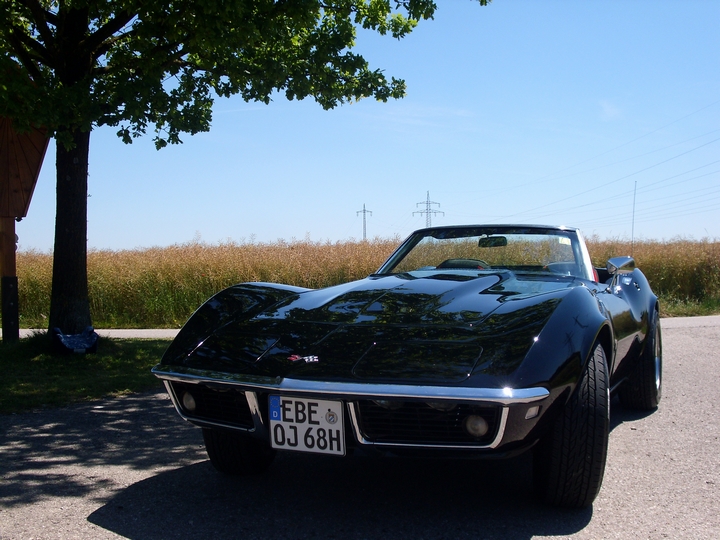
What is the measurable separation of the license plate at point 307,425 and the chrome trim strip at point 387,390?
53mm

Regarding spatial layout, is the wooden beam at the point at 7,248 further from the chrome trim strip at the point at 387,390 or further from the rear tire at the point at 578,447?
the rear tire at the point at 578,447

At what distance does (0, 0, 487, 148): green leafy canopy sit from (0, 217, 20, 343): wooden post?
77.1 inches

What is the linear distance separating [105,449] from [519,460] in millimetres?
2408

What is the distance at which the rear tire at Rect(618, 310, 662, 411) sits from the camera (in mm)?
4746

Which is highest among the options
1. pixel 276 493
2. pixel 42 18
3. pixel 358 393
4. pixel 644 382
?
pixel 42 18

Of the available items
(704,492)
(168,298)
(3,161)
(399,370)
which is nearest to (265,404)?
(399,370)

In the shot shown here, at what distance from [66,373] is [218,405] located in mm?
4363

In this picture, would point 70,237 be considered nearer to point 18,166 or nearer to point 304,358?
point 18,166

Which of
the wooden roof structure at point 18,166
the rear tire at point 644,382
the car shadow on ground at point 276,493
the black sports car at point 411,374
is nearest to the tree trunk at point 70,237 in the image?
the wooden roof structure at point 18,166

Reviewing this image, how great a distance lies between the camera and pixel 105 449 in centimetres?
409

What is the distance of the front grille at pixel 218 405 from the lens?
2.93 metres

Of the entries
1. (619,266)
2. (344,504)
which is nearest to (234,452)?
(344,504)

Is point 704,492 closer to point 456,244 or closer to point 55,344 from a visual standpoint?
point 456,244

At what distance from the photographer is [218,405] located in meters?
3.04
